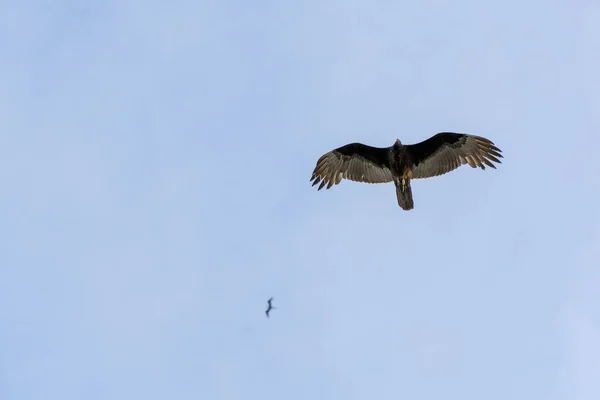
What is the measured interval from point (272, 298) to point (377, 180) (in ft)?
16.5

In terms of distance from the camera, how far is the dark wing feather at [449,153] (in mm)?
20375

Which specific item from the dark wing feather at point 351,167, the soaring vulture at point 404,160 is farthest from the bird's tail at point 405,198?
the dark wing feather at point 351,167

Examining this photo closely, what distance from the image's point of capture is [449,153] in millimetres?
20656

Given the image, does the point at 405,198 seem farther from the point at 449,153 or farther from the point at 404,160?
the point at 449,153

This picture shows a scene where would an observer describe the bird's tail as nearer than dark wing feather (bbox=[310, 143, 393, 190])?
Yes

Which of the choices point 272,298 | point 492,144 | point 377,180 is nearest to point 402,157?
point 377,180

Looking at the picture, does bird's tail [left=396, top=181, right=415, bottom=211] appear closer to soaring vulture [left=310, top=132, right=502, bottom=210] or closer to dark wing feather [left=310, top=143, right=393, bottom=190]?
soaring vulture [left=310, top=132, right=502, bottom=210]

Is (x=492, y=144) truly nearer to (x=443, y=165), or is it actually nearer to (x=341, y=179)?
(x=443, y=165)

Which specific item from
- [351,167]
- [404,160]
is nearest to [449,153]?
[404,160]

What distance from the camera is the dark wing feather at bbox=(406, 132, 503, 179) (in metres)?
20.4

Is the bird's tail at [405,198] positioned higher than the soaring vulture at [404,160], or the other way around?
the soaring vulture at [404,160]

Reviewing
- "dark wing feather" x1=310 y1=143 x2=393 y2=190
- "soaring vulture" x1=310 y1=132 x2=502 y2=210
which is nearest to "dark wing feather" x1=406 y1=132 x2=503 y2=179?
"soaring vulture" x1=310 y1=132 x2=502 y2=210

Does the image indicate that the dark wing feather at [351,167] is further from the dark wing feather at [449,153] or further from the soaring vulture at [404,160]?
the dark wing feather at [449,153]

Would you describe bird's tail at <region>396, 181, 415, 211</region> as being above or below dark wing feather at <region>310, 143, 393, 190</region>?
below
